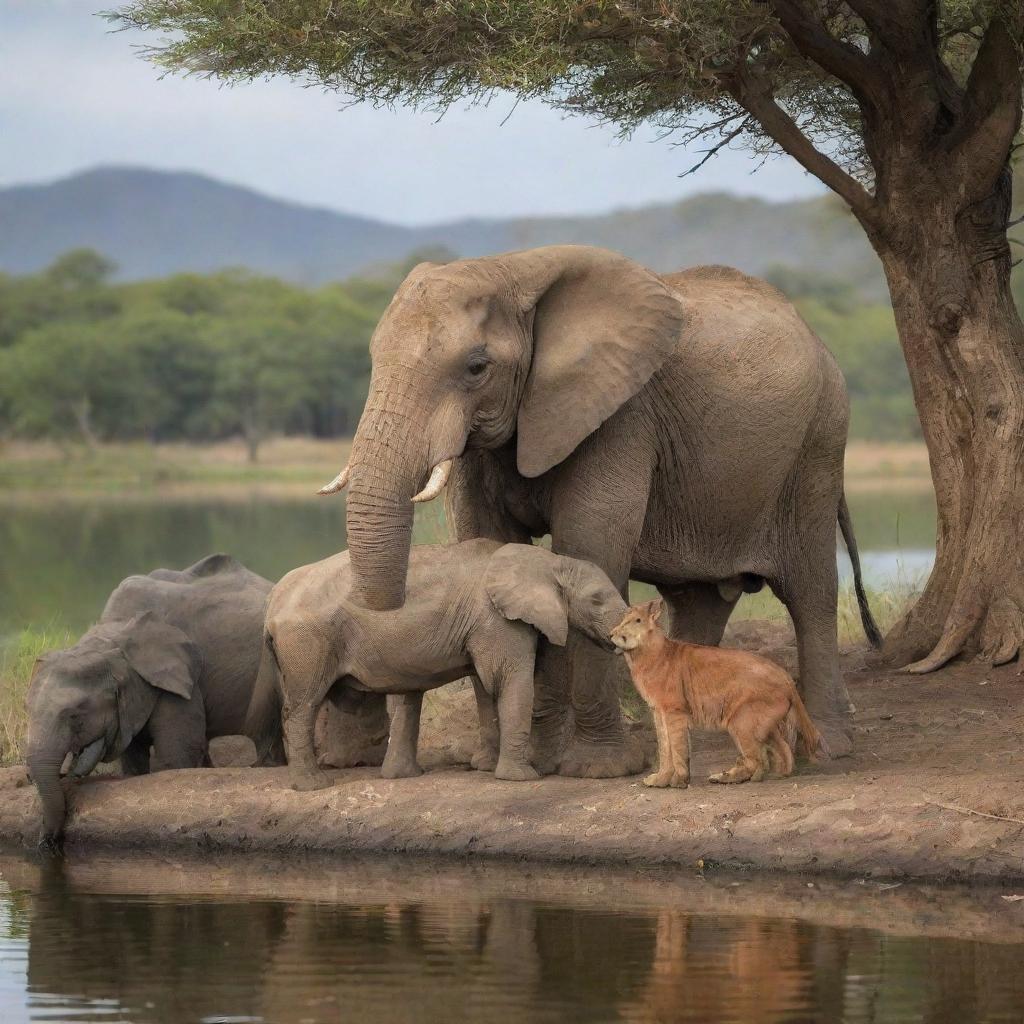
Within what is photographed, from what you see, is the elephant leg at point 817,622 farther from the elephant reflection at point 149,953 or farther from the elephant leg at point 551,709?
the elephant reflection at point 149,953

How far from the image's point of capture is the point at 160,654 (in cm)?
1052

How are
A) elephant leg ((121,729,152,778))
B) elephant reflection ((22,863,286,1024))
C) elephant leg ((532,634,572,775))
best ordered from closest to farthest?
1. elephant reflection ((22,863,286,1024))
2. elephant leg ((532,634,572,775))
3. elephant leg ((121,729,152,778))

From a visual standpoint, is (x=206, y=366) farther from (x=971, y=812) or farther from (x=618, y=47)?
(x=971, y=812)

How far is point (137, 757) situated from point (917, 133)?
598 centimetres

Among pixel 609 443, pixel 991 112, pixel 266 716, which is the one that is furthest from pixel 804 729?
pixel 991 112

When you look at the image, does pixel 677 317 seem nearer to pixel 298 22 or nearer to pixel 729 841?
pixel 729 841

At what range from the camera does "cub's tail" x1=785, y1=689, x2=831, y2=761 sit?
376 inches

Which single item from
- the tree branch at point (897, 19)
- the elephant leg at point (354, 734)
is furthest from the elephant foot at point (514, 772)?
the tree branch at point (897, 19)

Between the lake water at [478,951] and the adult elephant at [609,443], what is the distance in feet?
4.93

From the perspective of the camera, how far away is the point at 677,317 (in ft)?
33.5

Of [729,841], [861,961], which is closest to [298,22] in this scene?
[729,841]

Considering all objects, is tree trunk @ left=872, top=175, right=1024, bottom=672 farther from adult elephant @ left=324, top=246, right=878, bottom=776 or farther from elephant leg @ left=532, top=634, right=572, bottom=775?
elephant leg @ left=532, top=634, right=572, bottom=775

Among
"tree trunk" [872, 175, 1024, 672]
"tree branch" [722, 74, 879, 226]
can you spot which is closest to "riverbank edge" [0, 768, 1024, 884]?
"tree trunk" [872, 175, 1024, 672]

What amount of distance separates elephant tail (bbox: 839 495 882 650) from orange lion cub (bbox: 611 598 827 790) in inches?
105
